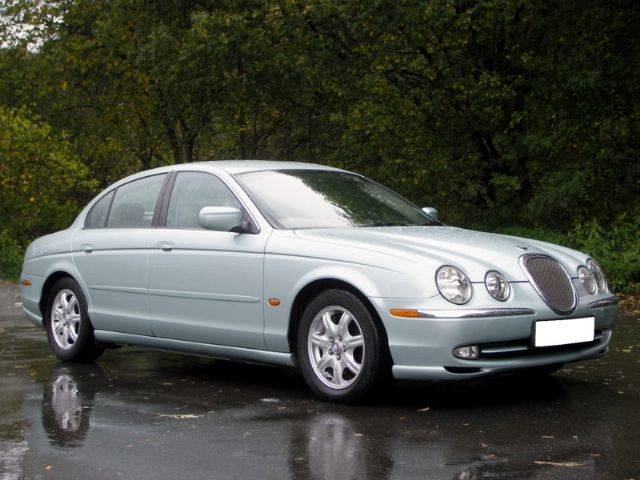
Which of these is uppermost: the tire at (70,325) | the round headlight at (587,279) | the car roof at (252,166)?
the car roof at (252,166)

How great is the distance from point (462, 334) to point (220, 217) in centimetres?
193

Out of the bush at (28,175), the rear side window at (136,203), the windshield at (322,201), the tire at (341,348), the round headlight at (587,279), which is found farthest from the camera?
the bush at (28,175)

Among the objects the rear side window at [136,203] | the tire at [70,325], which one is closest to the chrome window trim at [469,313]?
the rear side window at [136,203]

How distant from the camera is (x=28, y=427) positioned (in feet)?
20.9

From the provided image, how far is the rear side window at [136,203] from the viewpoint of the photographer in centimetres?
873

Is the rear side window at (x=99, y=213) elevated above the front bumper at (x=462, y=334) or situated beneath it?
elevated above

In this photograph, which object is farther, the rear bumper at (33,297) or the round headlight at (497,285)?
the rear bumper at (33,297)

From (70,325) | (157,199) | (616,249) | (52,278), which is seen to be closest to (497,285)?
(157,199)

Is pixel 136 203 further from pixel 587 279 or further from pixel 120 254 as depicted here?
pixel 587 279

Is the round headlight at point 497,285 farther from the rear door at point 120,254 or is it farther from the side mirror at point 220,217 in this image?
the rear door at point 120,254

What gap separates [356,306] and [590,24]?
14221 mm

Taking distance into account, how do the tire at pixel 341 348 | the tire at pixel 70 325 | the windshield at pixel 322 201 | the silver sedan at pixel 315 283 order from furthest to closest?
the tire at pixel 70 325 < the windshield at pixel 322 201 < the tire at pixel 341 348 < the silver sedan at pixel 315 283

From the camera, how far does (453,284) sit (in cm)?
668

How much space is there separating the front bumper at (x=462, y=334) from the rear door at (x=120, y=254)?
2.45 m
